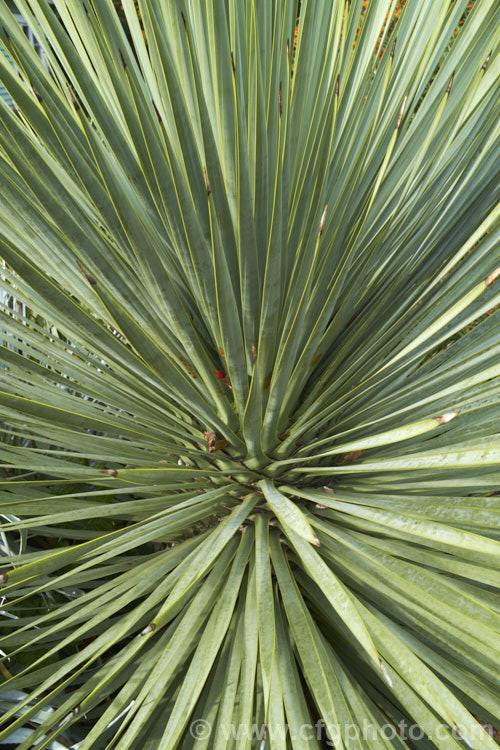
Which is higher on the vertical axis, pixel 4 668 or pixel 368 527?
pixel 368 527

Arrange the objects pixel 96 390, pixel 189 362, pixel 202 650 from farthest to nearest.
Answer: pixel 96 390
pixel 189 362
pixel 202 650

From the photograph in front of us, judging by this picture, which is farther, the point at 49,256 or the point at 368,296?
the point at 368,296

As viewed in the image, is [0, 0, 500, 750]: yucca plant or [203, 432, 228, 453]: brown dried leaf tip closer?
[0, 0, 500, 750]: yucca plant

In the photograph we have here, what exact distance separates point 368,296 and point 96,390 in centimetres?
59

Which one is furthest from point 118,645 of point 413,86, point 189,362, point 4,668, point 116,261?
point 413,86

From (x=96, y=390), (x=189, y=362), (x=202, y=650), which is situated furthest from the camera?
(x=96, y=390)

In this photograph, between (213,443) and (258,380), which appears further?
(213,443)

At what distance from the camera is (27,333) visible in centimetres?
98

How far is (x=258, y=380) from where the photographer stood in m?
0.83

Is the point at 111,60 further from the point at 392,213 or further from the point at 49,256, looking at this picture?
the point at 392,213

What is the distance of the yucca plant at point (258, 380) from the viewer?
27.8 inches

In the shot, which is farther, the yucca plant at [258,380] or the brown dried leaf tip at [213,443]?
the brown dried leaf tip at [213,443]

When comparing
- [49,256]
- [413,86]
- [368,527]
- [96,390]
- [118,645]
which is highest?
[413,86]

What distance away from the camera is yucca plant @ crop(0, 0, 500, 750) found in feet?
2.32
